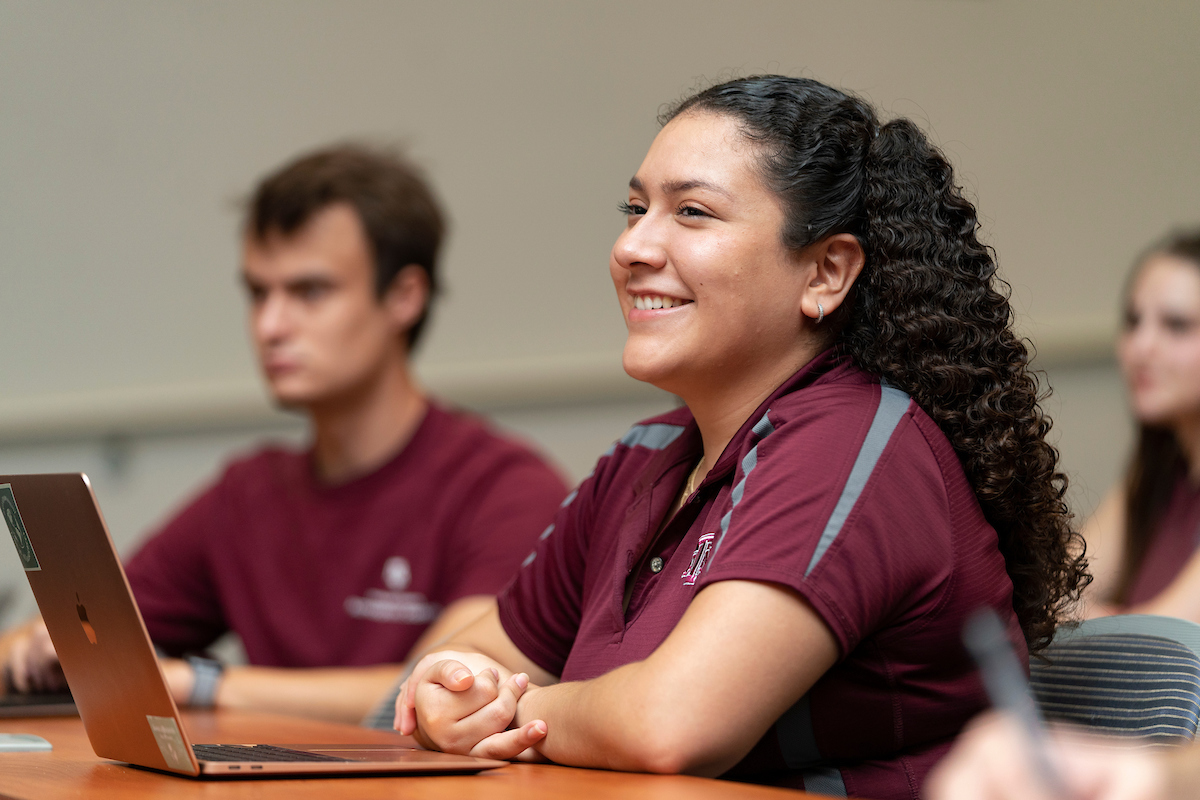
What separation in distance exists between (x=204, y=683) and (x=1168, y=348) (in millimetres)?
2208

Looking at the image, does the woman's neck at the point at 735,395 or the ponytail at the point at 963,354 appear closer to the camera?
the ponytail at the point at 963,354

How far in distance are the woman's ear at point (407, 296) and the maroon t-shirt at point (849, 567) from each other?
148 centimetres

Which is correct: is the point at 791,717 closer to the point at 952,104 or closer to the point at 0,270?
the point at 952,104

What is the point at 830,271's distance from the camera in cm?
126

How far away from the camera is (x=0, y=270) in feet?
11.9

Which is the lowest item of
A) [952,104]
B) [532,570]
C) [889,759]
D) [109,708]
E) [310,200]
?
[889,759]

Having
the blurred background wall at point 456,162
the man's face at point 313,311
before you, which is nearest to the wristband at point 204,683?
the man's face at point 313,311

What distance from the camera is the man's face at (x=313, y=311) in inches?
96.7

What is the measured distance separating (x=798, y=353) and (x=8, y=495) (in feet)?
2.66

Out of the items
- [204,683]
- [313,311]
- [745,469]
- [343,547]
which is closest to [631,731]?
[745,469]

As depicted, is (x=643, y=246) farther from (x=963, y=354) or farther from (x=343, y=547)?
(x=343, y=547)

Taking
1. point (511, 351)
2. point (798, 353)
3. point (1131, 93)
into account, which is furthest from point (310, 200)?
point (1131, 93)

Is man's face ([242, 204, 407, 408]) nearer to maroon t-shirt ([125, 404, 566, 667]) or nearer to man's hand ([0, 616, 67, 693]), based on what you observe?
maroon t-shirt ([125, 404, 566, 667])

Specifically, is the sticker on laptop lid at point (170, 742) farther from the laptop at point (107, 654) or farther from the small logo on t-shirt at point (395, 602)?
the small logo on t-shirt at point (395, 602)
